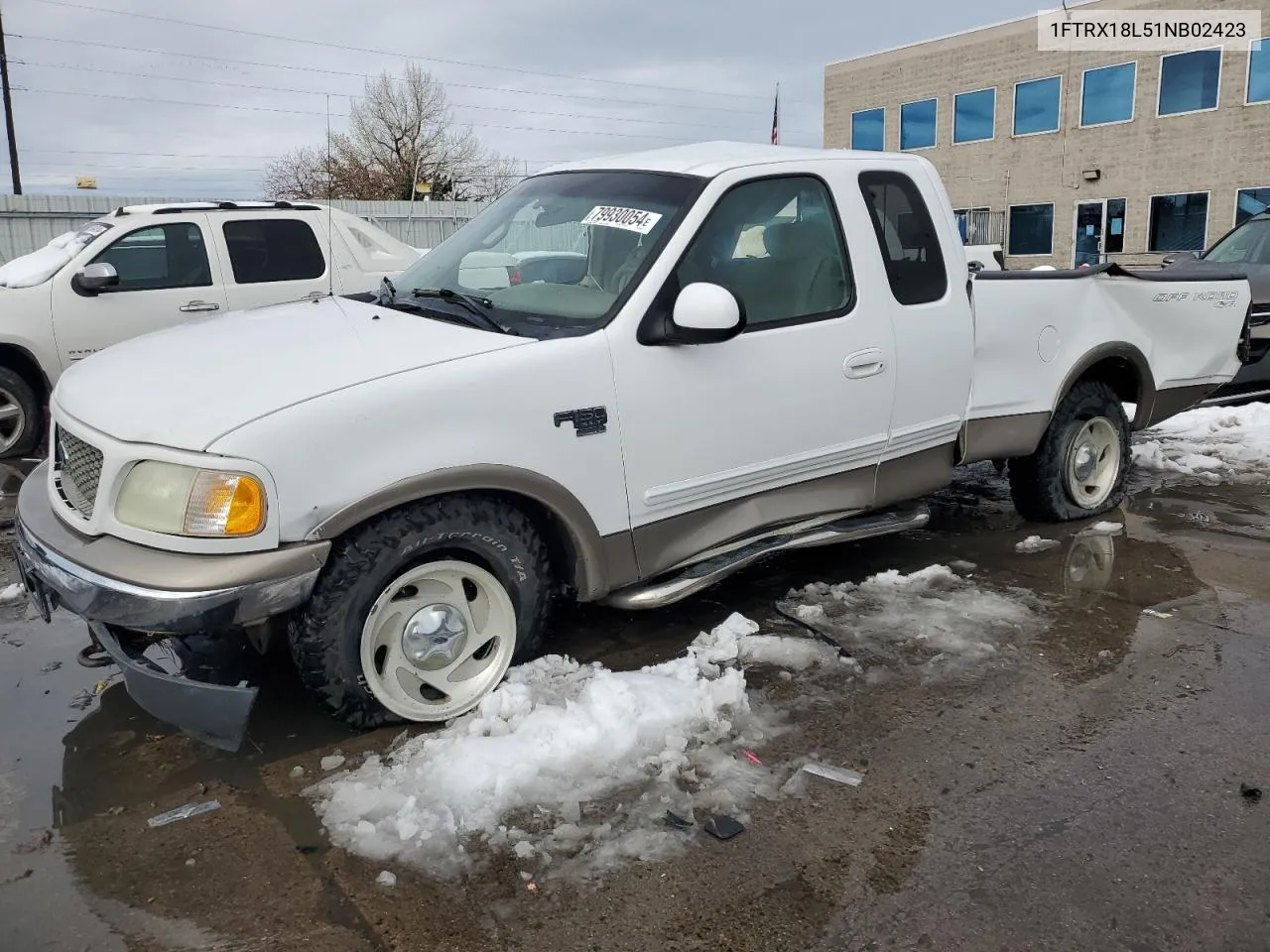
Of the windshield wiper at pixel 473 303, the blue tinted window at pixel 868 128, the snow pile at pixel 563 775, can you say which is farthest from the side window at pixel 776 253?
the blue tinted window at pixel 868 128

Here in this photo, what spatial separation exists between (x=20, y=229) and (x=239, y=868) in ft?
61.4

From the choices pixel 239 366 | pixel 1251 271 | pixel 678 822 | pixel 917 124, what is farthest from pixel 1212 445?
pixel 917 124

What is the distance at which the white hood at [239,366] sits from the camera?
3.02 m

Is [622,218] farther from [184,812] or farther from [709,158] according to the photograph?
[184,812]

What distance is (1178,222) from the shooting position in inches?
1009

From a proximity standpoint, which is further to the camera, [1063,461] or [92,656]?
[1063,461]

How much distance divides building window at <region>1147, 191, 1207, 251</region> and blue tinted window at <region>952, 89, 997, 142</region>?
5440mm

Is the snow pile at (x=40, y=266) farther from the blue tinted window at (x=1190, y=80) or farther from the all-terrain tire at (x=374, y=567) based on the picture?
the blue tinted window at (x=1190, y=80)

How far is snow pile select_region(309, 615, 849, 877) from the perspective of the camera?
112 inches

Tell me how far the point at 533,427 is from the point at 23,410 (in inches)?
243

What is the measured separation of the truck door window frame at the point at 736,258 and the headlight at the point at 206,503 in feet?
4.70

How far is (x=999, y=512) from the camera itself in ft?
20.2

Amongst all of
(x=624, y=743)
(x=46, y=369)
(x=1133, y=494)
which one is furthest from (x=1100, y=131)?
(x=624, y=743)

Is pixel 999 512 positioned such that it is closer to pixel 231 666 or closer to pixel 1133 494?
pixel 1133 494
